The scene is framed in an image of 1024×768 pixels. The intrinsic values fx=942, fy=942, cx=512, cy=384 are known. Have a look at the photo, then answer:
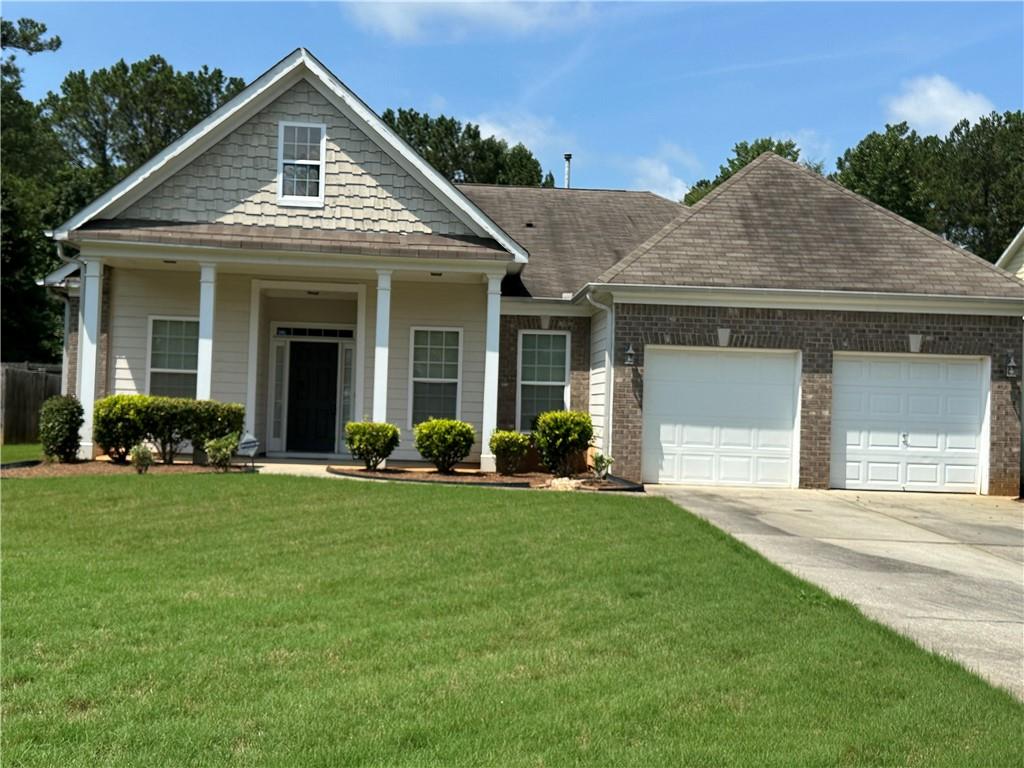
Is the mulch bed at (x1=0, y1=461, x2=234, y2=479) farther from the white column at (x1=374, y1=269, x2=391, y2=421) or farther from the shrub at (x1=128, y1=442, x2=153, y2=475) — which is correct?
the white column at (x1=374, y1=269, x2=391, y2=421)

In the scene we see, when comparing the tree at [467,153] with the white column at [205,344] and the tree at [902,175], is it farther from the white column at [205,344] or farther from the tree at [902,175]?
the white column at [205,344]

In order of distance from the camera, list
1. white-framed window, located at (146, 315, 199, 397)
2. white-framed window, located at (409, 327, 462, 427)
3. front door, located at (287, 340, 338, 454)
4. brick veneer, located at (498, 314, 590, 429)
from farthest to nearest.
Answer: front door, located at (287, 340, 338, 454)
white-framed window, located at (409, 327, 462, 427)
brick veneer, located at (498, 314, 590, 429)
white-framed window, located at (146, 315, 199, 397)

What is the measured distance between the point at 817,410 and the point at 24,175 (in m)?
37.3

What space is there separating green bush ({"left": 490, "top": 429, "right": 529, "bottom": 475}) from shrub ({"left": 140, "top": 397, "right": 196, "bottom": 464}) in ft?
16.0

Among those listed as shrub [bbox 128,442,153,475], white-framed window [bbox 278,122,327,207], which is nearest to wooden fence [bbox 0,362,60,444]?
shrub [bbox 128,442,153,475]

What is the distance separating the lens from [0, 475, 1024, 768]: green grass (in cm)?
414

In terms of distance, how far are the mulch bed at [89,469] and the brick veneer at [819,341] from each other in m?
6.75

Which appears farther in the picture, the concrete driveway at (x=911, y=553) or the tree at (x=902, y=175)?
the tree at (x=902, y=175)

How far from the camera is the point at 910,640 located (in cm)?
617

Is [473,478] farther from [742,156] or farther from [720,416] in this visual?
[742,156]

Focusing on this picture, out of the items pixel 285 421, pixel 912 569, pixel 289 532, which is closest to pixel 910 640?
pixel 912 569

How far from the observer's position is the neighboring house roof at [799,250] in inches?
609

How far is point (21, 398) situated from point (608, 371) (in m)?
15.0

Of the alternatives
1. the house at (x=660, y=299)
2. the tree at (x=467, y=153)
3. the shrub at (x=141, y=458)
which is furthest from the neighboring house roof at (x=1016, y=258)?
the tree at (x=467, y=153)
